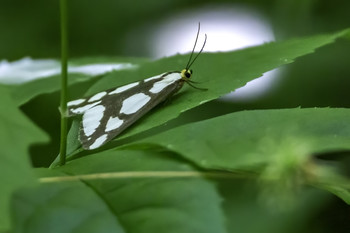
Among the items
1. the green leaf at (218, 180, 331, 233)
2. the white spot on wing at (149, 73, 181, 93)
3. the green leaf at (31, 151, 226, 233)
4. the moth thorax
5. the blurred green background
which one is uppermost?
the blurred green background

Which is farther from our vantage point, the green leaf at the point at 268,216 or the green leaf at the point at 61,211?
the green leaf at the point at 268,216

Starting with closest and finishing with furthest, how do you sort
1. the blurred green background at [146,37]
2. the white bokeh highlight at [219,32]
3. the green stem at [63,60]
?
the green stem at [63,60], the blurred green background at [146,37], the white bokeh highlight at [219,32]

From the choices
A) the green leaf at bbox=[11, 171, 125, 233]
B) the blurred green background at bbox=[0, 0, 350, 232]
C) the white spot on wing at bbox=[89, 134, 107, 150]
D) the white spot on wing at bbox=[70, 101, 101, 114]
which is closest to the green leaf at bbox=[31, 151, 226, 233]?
the green leaf at bbox=[11, 171, 125, 233]

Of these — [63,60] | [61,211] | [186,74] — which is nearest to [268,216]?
[186,74]

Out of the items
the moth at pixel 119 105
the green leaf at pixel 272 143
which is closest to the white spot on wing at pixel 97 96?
the moth at pixel 119 105

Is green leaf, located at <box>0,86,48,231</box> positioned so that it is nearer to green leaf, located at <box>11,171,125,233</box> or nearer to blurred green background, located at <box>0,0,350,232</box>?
green leaf, located at <box>11,171,125,233</box>

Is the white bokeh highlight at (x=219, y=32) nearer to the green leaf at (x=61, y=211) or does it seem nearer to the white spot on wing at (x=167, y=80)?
the white spot on wing at (x=167, y=80)

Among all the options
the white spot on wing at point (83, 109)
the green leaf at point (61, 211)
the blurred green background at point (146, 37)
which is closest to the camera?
the green leaf at point (61, 211)
